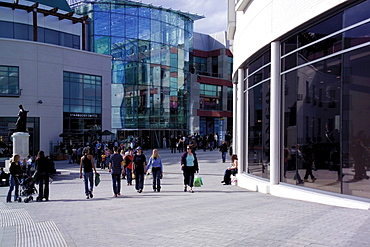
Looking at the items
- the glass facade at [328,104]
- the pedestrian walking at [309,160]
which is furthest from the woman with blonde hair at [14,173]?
the pedestrian walking at [309,160]

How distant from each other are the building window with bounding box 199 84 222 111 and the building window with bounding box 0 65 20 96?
87.6ft

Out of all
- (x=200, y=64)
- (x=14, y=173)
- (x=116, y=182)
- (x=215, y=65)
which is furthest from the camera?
(x=215, y=65)

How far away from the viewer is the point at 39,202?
38.4ft

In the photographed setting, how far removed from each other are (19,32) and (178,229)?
106 ft

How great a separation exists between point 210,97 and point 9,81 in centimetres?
2951

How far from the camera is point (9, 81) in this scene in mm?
31953

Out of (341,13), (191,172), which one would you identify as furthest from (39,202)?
(341,13)

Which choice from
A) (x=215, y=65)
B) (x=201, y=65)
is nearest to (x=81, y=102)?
(x=201, y=65)

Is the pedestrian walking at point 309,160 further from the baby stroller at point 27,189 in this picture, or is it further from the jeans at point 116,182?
the baby stroller at point 27,189

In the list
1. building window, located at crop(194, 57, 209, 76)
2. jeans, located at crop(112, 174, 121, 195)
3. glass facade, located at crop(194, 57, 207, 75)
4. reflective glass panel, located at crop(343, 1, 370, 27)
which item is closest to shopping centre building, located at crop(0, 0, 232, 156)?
building window, located at crop(194, 57, 209, 76)

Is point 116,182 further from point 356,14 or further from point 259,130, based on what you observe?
point 356,14

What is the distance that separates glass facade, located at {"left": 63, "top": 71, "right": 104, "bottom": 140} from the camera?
35.3m

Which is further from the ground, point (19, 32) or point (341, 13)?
point (19, 32)

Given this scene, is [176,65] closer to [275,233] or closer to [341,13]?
[341,13]
